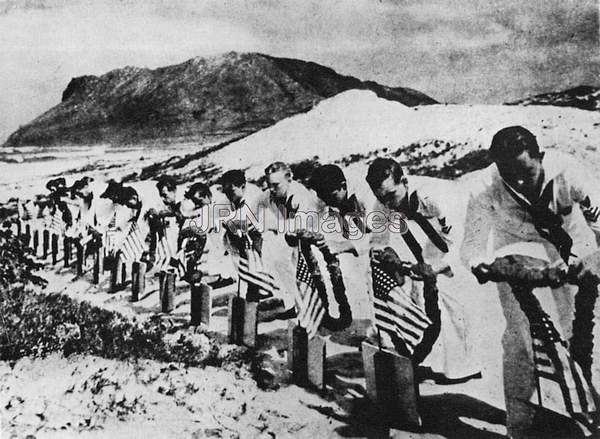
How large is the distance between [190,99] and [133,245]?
5.23ft

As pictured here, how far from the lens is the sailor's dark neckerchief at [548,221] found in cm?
377

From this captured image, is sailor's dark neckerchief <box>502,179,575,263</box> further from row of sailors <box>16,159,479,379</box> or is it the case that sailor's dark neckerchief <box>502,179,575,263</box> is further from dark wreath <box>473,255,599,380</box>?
row of sailors <box>16,159,479,379</box>

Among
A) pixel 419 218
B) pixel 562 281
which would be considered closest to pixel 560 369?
pixel 562 281

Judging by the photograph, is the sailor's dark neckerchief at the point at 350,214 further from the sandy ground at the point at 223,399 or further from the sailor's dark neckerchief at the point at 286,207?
the sandy ground at the point at 223,399

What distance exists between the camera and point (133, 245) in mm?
5430

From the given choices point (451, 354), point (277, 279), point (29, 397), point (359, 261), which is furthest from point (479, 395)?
point (29, 397)

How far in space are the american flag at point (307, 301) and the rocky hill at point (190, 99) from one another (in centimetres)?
136

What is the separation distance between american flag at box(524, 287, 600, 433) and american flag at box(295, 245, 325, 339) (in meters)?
1.57

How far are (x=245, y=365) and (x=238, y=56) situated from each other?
2.71 meters

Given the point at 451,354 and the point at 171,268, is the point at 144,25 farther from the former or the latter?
the point at 451,354

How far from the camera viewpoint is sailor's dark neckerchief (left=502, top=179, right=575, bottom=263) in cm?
377

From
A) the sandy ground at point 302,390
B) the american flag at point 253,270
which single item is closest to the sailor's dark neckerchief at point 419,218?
the sandy ground at point 302,390

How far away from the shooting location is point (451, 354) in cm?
388

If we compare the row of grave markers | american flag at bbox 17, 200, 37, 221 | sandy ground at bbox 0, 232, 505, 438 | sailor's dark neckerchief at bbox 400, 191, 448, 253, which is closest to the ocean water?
american flag at bbox 17, 200, 37, 221
